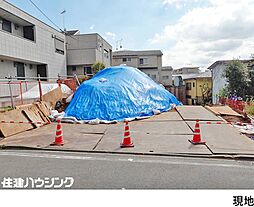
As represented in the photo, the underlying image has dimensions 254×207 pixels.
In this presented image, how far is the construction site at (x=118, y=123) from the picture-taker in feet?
18.5

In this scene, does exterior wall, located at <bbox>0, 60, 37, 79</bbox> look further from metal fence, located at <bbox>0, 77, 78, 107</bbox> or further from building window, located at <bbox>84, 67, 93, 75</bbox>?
building window, located at <bbox>84, 67, 93, 75</bbox>

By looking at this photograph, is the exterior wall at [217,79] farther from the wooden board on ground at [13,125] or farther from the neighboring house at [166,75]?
the neighboring house at [166,75]

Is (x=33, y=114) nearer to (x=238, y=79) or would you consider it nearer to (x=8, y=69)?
(x=8, y=69)

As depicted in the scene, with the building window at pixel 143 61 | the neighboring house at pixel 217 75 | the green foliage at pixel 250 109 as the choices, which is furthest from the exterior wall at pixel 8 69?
the building window at pixel 143 61

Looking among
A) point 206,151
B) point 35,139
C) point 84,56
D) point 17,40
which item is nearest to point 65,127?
point 35,139

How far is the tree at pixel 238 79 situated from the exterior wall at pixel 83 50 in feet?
53.1

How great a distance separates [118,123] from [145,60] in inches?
1249

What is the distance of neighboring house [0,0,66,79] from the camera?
14828 millimetres

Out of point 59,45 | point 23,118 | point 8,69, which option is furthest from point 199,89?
point 23,118

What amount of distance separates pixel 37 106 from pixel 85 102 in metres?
2.12

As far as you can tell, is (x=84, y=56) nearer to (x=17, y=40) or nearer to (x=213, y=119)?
(x=17, y=40)

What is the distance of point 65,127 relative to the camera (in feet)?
27.3

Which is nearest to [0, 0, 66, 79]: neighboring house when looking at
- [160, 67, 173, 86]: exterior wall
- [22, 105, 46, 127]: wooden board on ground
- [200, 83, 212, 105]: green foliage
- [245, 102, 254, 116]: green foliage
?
[22, 105, 46, 127]: wooden board on ground

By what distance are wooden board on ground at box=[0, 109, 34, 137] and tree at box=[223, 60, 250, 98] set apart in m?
12.9
